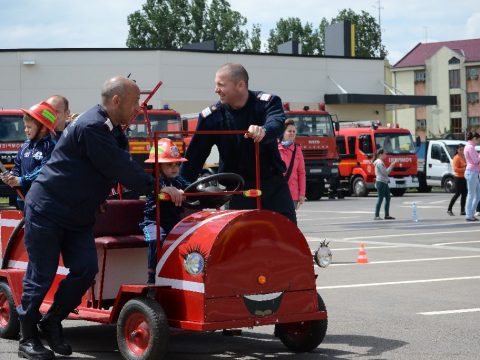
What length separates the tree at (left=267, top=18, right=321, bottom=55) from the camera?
4168 inches

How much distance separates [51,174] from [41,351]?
4.01ft

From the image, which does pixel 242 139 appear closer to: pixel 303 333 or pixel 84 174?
pixel 84 174

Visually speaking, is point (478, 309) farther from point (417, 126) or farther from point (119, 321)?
point (417, 126)

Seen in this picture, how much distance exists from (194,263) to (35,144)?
2254 millimetres

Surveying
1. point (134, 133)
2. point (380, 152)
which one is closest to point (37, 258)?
point (380, 152)

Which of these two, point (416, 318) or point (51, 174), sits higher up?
point (51, 174)

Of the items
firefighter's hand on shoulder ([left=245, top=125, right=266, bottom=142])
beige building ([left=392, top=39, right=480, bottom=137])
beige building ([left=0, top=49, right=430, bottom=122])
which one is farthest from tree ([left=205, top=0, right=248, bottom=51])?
firefighter's hand on shoulder ([left=245, top=125, right=266, bottom=142])

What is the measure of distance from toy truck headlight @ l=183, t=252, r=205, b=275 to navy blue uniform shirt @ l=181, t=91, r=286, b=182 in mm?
1227

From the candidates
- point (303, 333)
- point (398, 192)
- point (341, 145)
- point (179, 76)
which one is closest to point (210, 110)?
point (303, 333)

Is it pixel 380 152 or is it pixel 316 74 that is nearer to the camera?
pixel 380 152

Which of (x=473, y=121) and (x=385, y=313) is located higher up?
(x=473, y=121)

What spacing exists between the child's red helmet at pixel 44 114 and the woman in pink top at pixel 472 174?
593 inches

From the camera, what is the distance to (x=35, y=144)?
8297 mm

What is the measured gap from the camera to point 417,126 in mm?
113000
